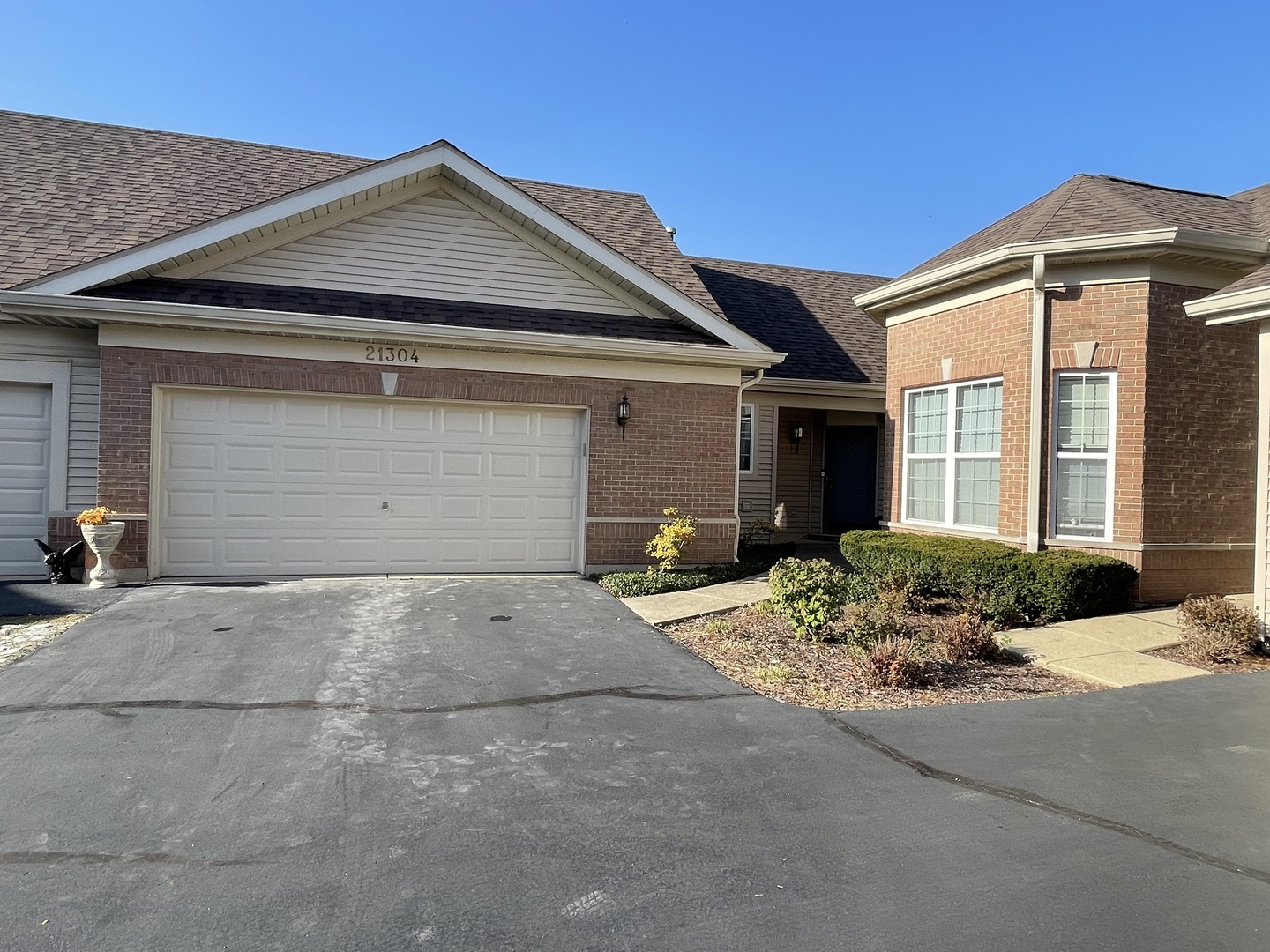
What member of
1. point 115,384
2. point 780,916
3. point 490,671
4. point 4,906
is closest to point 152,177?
point 115,384

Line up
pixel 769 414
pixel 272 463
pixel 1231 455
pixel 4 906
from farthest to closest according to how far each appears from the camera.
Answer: pixel 769 414
pixel 272 463
pixel 1231 455
pixel 4 906

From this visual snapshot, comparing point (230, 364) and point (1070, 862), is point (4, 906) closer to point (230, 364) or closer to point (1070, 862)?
point (1070, 862)

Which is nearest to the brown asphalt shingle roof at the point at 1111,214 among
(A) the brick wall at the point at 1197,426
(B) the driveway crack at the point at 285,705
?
(A) the brick wall at the point at 1197,426

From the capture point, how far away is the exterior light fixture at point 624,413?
11.3 meters

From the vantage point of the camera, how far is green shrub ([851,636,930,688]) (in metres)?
6.59

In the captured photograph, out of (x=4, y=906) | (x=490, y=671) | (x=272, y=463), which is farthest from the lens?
(x=272, y=463)

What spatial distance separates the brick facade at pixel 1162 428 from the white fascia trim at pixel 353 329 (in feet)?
11.8

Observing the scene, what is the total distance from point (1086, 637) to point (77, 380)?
12.1 meters

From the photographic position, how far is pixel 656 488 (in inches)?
458

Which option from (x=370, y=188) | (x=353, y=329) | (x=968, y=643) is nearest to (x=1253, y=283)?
(x=968, y=643)

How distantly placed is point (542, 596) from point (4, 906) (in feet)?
22.3

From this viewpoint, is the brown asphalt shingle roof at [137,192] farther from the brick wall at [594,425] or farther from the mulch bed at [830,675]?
the mulch bed at [830,675]

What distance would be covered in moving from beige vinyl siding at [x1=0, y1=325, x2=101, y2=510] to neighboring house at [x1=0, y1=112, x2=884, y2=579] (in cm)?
2

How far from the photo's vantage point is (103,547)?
952 centimetres
